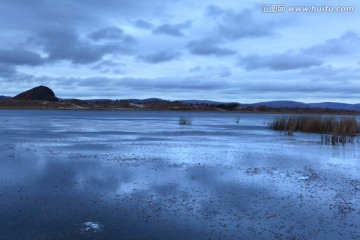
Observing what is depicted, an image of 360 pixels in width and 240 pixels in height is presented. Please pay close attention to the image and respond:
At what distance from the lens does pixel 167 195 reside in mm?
9312

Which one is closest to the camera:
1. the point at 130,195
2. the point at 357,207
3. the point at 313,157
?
the point at 357,207

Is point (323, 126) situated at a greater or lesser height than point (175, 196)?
greater

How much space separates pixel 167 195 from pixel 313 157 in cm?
930

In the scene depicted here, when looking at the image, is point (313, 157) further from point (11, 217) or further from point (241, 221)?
point (11, 217)

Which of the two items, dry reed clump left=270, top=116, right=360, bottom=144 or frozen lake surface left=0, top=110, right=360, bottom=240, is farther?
dry reed clump left=270, top=116, right=360, bottom=144

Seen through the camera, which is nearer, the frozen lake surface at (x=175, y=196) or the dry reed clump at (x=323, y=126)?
the frozen lake surface at (x=175, y=196)

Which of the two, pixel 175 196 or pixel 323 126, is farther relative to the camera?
pixel 323 126

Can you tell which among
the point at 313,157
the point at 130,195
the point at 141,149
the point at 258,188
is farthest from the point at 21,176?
the point at 313,157

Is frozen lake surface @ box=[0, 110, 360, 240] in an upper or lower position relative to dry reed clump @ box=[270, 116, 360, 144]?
lower

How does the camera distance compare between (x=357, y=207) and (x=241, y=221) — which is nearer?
(x=241, y=221)

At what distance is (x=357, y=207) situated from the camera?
28.4ft

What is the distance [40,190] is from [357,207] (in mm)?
6900

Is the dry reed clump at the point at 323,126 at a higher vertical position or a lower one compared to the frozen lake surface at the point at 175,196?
higher

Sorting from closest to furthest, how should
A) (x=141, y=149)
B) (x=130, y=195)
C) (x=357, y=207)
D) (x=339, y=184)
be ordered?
(x=357, y=207) < (x=130, y=195) < (x=339, y=184) < (x=141, y=149)
